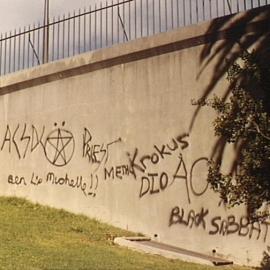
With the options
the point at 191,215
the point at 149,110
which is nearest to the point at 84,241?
Answer: the point at 191,215

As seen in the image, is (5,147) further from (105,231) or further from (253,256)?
(253,256)

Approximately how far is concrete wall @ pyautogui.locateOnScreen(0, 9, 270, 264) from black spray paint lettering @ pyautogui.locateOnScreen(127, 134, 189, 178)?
0.06ft

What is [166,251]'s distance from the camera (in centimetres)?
873

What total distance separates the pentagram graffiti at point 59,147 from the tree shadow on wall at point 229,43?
300 centimetres

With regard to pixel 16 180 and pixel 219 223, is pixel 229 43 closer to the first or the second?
pixel 219 223

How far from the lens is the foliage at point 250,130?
6.62 meters

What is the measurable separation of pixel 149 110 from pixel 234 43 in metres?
2.00

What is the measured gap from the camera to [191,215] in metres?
9.23

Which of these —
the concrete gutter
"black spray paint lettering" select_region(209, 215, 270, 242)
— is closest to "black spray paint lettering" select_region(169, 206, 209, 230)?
"black spray paint lettering" select_region(209, 215, 270, 242)

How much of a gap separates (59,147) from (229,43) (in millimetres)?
4315

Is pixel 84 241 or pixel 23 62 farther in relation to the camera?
pixel 23 62

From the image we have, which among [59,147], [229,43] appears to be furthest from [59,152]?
[229,43]

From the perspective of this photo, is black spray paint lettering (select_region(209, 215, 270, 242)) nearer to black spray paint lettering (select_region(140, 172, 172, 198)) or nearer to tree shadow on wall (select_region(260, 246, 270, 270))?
tree shadow on wall (select_region(260, 246, 270, 270))

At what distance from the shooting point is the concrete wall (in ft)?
30.0
